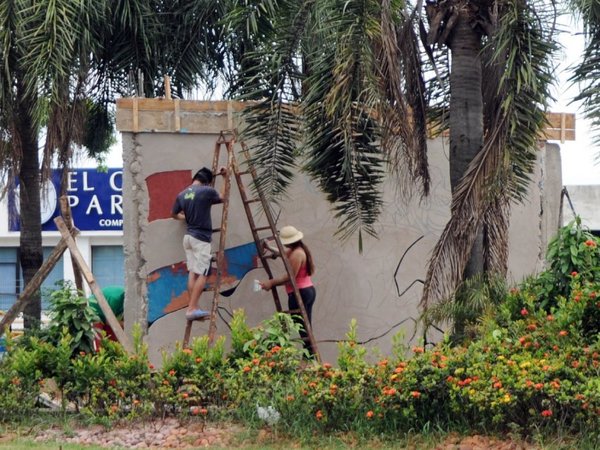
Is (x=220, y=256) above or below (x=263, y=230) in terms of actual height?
below

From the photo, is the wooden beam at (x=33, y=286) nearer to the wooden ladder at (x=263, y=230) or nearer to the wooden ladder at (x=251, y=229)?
the wooden ladder at (x=251, y=229)

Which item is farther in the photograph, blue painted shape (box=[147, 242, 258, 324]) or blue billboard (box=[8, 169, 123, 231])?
blue billboard (box=[8, 169, 123, 231])

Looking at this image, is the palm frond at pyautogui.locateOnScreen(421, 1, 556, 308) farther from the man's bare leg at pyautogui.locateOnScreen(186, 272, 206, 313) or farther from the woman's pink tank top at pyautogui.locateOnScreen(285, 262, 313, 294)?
the man's bare leg at pyautogui.locateOnScreen(186, 272, 206, 313)

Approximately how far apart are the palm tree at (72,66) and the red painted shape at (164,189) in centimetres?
154

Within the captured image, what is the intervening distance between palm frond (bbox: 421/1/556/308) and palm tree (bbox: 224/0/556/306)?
12mm

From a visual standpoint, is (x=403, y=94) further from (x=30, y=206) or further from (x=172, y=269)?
(x=30, y=206)

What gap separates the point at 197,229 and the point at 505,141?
3.31 m

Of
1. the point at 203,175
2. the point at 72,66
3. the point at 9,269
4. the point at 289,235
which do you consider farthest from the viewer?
the point at 9,269

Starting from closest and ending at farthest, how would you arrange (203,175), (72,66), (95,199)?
(203,175)
(72,66)
(95,199)

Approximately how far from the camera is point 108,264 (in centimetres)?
2642

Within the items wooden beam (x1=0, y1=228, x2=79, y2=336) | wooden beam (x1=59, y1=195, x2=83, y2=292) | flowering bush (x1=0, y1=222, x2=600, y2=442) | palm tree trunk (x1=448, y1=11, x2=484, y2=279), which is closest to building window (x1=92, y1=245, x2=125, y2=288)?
wooden beam (x1=59, y1=195, x2=83, y2=292)

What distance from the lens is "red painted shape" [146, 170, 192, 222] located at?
417 inches

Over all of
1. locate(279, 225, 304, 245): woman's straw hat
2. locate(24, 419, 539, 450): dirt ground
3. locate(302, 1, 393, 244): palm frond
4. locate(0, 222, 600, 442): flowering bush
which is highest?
locate(302, 1, 393, 244): palm frond

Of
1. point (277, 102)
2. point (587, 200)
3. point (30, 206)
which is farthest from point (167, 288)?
point (587, 200)
